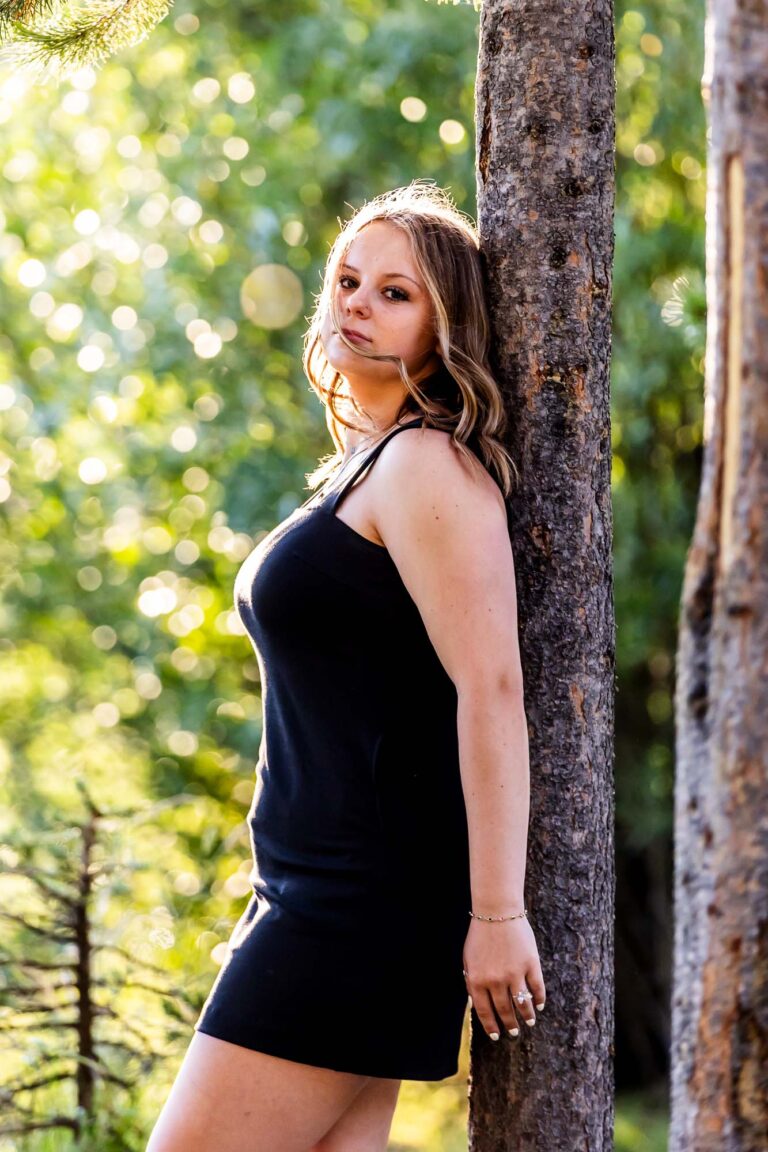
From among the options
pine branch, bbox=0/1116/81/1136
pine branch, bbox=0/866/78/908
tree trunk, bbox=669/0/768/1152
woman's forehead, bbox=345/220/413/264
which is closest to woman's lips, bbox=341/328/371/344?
woman's forehead, bbox=345/220/413/264

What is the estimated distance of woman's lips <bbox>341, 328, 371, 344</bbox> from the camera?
175 centimetres

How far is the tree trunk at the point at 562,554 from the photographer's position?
1.74m

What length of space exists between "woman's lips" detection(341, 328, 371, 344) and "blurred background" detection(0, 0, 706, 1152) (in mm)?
2486

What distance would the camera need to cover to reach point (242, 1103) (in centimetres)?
154

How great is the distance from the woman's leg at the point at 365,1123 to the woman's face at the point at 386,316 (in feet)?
3.17

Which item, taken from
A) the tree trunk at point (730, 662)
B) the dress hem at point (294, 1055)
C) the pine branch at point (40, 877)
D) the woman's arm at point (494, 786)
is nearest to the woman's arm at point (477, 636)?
the woman's arm at point (494, 786)

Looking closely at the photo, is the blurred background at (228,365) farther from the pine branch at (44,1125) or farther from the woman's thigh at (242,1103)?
the woman's thigh at (242,1103)

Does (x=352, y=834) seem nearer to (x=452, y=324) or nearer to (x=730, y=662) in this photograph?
(x=730, y=662)

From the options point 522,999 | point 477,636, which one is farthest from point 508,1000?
point 477,636

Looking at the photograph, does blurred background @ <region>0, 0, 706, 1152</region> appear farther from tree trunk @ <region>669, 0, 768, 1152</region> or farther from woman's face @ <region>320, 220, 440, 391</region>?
tree trunk @ <region>669, 0, 768, 1152</region>

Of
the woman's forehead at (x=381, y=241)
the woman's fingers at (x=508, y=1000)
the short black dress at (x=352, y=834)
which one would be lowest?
the woman's fingers at (x=508, y=1000)

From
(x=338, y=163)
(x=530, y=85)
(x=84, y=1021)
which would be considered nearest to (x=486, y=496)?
(x=530, y=85)

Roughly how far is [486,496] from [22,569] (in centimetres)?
571

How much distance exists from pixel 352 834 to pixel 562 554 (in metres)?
Result: 0.48
